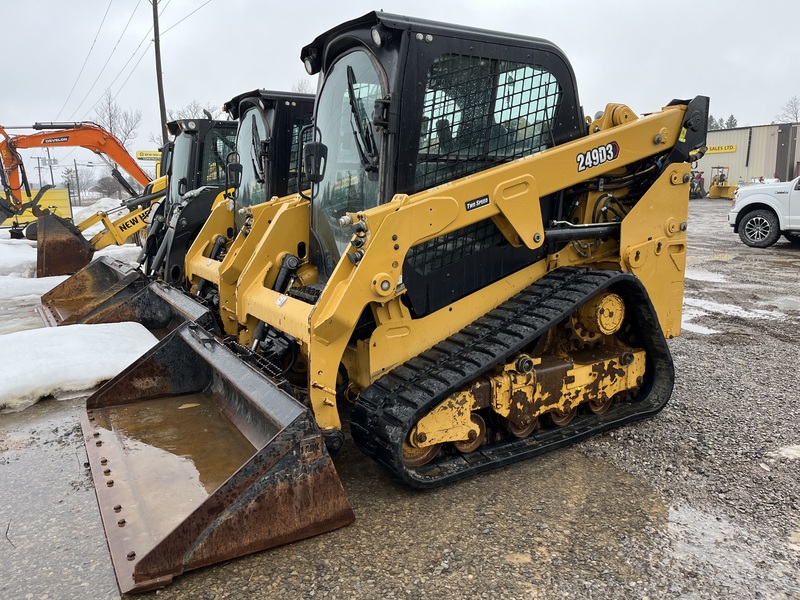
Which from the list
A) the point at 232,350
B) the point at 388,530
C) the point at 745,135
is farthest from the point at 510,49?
the point at 745,135

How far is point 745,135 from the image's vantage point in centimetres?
3431

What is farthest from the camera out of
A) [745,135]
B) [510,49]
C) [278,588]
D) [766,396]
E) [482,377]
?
[745,135]

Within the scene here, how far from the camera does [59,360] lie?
5.25m

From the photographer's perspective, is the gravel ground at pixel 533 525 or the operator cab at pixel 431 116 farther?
the operator cab at pixel 431 116

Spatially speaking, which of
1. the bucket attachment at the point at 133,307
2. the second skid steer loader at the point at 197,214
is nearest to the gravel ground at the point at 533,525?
the bucket attachment at the point at 133,307

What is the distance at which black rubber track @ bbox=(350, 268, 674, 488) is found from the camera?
10.8ft

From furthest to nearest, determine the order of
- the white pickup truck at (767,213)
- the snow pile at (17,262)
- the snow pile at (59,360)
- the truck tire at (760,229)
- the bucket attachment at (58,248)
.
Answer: the truck tire at (760,229) → the white pickup truck at (767,213) → the snow pile at (17,262) → the bucket attachment at (58,248) → the snow pile at (59,360)

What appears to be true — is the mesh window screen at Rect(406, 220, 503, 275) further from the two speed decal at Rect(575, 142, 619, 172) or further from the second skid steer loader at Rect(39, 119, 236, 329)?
the second skid steer loader at Rect(39, 119, 236, 329)

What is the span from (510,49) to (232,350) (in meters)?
2.53

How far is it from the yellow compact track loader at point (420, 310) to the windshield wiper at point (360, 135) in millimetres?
13

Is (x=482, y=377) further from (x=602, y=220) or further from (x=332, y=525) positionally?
(x=602, y=220)

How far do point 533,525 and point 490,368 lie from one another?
32.6 inches

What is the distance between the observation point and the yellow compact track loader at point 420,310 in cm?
309

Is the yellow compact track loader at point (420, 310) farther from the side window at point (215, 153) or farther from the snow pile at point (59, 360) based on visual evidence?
the side window at point (215, 153)
